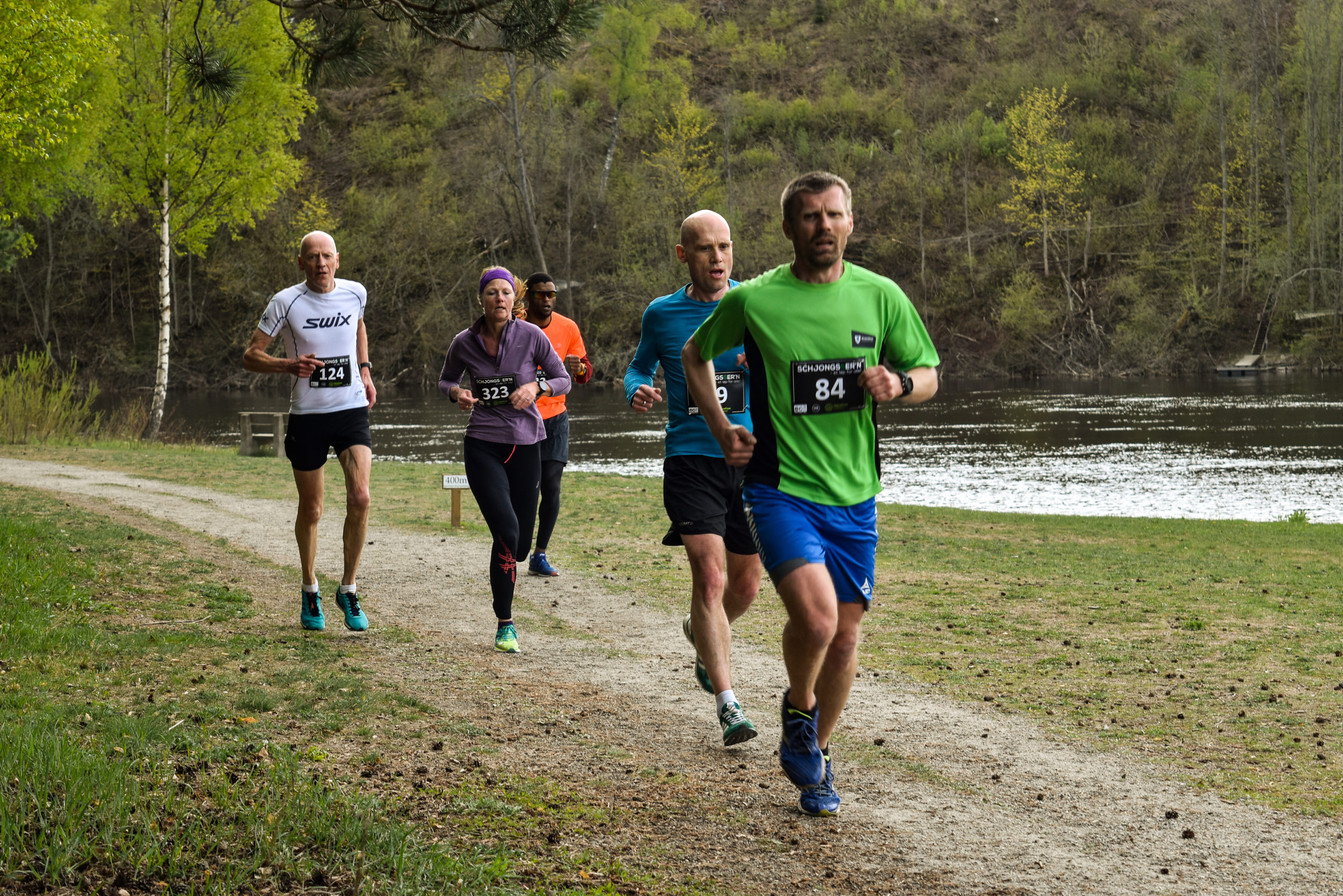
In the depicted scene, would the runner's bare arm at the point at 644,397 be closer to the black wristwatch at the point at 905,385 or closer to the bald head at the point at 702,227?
the bald head at the point at 702,227

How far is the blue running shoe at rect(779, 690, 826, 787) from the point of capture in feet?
14.3

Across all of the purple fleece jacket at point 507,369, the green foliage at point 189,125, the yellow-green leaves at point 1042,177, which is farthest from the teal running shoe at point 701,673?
the yellow-green leaves at point 1042,177

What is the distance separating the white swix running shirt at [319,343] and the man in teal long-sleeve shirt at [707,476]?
216 centimetres

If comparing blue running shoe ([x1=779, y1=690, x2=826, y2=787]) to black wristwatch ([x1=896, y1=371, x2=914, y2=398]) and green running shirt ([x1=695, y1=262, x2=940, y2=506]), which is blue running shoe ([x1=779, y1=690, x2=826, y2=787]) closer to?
green running shirt ([x1=695, y1=262, x2=940, y2=506])

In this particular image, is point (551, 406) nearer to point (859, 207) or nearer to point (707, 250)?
point (707, 250)

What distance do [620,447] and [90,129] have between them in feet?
44.5

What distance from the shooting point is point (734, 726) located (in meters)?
5.18

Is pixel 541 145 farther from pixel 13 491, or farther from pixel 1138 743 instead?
pixel 1138 743

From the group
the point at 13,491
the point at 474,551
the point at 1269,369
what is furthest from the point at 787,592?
the point at 1269,369

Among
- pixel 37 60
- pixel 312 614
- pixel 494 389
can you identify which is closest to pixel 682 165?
pixel 37 60

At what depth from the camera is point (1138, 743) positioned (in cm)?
552

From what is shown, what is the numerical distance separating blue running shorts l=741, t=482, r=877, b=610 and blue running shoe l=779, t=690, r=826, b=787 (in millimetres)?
448

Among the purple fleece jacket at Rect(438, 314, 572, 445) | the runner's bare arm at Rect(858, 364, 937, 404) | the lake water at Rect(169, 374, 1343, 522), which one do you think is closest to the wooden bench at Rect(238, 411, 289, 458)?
the lake water at Rect(169, 374, 1343, 522)

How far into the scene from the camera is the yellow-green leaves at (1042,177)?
64062 mm
